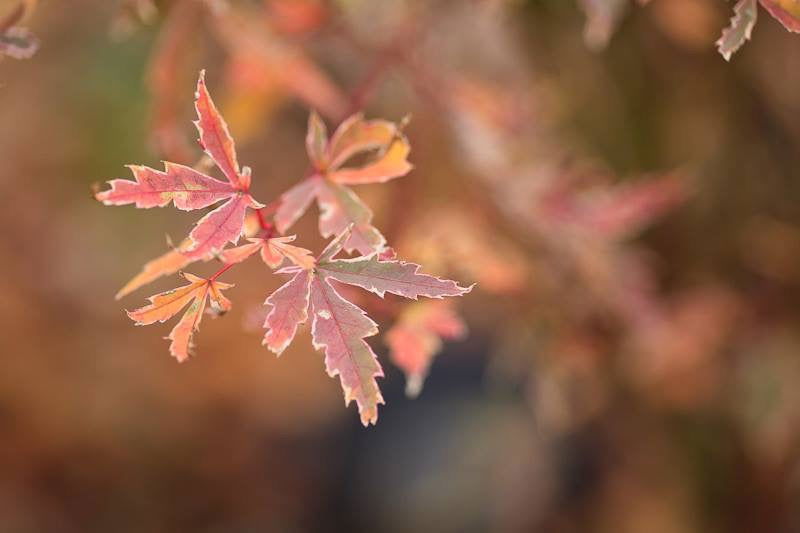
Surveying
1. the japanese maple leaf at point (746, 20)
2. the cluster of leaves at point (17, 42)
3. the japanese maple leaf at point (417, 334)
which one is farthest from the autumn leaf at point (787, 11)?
the cluster of leaves at point (17, 42)

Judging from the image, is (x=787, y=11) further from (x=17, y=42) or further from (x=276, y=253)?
(x=17, y=42)

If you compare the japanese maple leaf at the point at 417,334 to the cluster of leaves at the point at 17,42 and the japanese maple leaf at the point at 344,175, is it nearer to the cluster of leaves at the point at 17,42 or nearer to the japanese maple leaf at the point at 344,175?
the japanese maple leaf at the point at 344,175

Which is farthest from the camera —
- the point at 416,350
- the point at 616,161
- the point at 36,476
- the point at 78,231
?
the point at 36,476

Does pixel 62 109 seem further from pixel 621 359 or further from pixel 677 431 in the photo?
pixel 677 431

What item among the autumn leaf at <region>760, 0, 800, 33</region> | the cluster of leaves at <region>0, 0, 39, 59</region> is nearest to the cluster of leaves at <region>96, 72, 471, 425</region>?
the cluster of leaves at <region>0, 0, 39, 59</region>

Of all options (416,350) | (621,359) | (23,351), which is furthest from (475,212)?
Result: (23,351)
